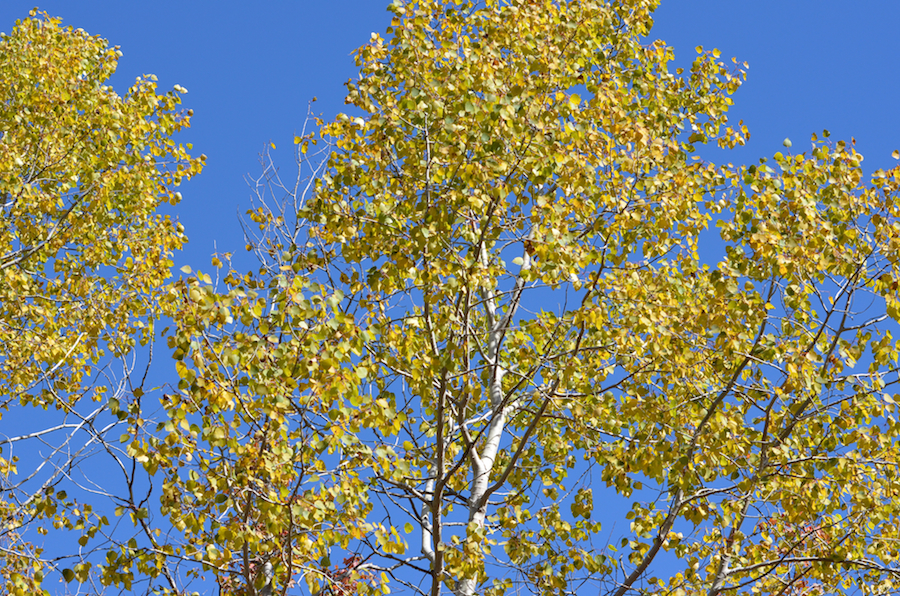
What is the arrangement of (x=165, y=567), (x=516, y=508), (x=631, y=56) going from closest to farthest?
(x=165, y=567) → (x=516, y=508) → (x=631, y=56)

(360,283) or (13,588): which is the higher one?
(360,283)

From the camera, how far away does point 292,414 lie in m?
Result: 5.61

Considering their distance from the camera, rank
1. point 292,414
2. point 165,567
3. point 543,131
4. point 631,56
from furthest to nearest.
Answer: point 631,56
point 543,131
point 165,567
point 292,414

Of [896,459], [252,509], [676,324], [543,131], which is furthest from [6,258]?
[896,459]

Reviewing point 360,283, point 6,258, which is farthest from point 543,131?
point 6,258

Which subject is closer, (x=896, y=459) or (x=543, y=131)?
(x=543, y=131)

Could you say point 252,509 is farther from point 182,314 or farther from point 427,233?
point 427,233

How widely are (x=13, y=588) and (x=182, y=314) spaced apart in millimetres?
3632

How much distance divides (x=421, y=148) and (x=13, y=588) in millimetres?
5652

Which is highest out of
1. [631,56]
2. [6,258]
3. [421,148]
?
[631,56]

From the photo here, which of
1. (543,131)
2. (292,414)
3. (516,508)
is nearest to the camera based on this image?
(292,414)

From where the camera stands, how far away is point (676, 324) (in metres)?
7.92

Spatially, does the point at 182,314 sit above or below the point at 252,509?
above

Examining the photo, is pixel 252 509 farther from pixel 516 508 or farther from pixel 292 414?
pixel 516 508
